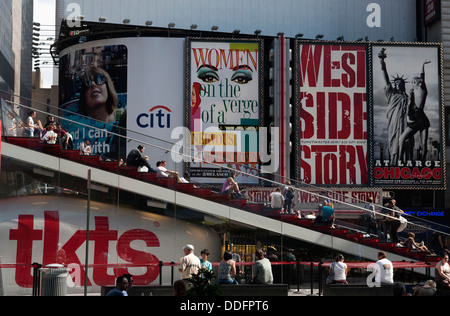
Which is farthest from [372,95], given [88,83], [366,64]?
[88,83]

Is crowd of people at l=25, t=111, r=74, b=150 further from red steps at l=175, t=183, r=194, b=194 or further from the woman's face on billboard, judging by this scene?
the woman's face on billboard

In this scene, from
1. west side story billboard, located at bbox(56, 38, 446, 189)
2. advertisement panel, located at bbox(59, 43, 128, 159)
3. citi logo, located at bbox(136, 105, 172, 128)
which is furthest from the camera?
advertisement panel, located at bbox(59, 43, 128, 159)

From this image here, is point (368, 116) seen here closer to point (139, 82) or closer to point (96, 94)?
point (139, 82)

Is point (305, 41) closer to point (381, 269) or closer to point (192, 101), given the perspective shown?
point (192, 101)

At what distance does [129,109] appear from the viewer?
41.8 meters

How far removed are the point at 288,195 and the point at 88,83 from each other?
68.8ft

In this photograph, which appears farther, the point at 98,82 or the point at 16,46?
the point at 16,46

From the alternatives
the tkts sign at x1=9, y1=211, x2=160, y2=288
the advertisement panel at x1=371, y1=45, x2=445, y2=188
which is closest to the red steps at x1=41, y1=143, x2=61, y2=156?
the tkts sign at x1=9, y1=211, x2=160, y2=288

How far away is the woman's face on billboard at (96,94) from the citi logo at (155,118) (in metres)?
2.70

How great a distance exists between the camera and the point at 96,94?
42.7m

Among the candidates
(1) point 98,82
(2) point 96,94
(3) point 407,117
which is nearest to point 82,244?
(2) point 96,94

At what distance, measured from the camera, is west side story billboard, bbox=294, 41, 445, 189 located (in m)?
42.0

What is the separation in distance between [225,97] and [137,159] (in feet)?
58.4

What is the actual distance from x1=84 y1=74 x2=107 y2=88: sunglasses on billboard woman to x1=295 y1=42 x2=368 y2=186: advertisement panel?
11729mm
